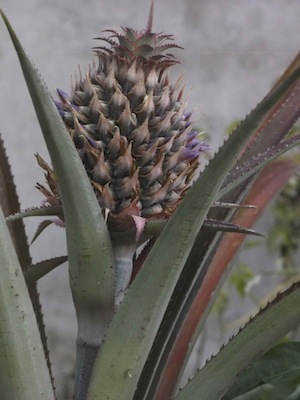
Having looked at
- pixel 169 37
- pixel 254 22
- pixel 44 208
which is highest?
pixel 254 22

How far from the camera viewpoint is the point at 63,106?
0.53 metres

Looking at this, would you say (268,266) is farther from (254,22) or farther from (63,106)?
(63,106)

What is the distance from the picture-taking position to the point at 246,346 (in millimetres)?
453

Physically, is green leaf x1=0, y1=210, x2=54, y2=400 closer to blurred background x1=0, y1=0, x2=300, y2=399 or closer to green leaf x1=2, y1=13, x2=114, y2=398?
green leaf x1=2, y1=13, x2=114, y2=398

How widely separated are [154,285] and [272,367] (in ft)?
0.69

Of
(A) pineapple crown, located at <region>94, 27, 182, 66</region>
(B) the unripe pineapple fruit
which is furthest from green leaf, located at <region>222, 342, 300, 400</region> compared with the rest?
(A) pineapple crown, located at <region>94, 27, 182, 66</region>

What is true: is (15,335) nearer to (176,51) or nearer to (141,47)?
(141,47)

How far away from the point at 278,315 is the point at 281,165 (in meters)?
0.33

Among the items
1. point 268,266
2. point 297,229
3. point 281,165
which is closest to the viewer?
point 281,165

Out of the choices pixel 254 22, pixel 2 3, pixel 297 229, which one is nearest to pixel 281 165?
pixel 297 229

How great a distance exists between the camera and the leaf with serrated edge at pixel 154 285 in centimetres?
39

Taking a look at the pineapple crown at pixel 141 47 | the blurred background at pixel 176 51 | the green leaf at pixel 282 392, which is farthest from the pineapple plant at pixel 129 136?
the blurred background at pixel 176 51

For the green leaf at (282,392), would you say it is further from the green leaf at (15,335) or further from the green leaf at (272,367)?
the green leaf at (15,335)

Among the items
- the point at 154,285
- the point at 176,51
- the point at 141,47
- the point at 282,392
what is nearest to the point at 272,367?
the point at 282,392
